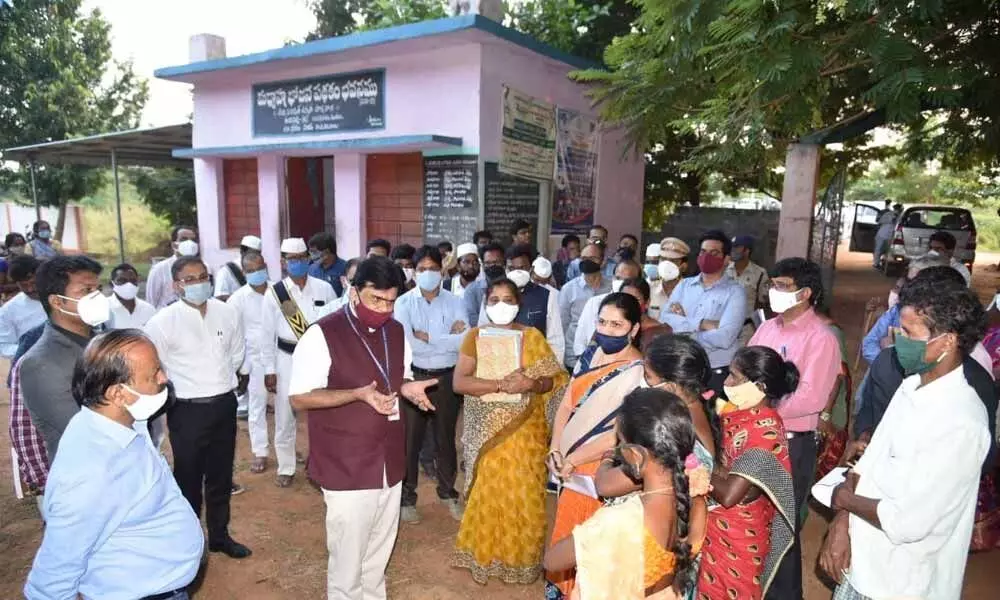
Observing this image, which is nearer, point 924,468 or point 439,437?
point 924,468

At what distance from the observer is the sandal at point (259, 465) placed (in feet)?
16.9

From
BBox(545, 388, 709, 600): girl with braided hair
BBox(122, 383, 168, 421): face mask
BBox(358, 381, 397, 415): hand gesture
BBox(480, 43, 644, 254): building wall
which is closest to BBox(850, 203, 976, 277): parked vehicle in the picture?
BBox(480, 43, 644, 254): building wall

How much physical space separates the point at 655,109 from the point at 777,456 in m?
2.13

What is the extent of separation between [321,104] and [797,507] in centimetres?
844

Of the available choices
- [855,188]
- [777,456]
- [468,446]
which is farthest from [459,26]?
[855,188]

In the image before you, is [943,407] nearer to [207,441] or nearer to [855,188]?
[207,441]

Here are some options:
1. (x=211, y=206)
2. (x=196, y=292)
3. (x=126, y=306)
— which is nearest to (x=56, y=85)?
(x=211, y=206)

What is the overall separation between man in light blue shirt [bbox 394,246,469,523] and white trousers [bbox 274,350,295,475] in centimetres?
107

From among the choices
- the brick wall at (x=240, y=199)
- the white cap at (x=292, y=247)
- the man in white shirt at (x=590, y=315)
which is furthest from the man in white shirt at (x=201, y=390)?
the brick wall at (x=240, y=199)

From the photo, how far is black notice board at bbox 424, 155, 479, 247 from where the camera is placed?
8172mm

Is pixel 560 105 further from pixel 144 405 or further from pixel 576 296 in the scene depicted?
pixel 144 405

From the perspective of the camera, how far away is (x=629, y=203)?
1180cm

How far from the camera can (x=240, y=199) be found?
11062 mm

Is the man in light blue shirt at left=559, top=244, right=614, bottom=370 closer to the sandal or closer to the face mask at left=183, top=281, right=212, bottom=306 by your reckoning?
the sandal
